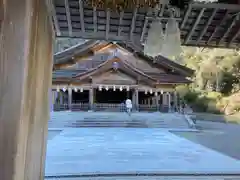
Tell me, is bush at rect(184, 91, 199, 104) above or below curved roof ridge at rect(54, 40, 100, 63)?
below

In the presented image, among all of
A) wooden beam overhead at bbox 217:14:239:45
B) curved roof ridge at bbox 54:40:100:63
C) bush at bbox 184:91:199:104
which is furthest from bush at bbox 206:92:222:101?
wooden beam overhead at bbox 217:14:239:45

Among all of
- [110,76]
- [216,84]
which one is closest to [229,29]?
[110,76]

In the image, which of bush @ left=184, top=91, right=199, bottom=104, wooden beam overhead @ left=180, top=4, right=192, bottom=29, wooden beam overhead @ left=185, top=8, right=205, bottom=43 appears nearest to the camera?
wooden beam overhead @ left=180, top=4, right=192, bottom=29

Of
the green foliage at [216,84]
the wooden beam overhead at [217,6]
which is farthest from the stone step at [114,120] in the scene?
the wooden beam overhead at [217,6]

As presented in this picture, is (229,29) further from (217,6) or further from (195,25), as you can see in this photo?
(217,6)

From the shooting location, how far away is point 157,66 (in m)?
20.7

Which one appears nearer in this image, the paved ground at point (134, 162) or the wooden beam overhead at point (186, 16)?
the wooden beam overhead at point (186, 16)

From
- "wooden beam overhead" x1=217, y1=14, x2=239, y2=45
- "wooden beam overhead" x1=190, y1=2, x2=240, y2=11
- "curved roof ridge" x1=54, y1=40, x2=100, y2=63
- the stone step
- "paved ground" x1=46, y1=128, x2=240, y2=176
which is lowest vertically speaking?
"paved ground" x1=46, y1=128, x2=240, y2=176

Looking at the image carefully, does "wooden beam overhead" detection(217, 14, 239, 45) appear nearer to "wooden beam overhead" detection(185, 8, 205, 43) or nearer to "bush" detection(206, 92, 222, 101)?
"wooden beam overhead" detection(185, 8, 205, 43)

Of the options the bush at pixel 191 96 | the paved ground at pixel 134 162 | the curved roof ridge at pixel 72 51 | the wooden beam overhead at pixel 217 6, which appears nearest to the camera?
the wooden beam overhead at pixel 217 6

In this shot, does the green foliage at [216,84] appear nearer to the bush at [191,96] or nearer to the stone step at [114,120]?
the bush at [191,96]

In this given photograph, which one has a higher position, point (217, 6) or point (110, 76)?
point (110, 76)

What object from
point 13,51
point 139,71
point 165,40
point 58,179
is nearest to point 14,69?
point 13,51

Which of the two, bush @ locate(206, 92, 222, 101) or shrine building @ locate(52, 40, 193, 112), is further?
bush @ locate(206, 92, 222, 101)
